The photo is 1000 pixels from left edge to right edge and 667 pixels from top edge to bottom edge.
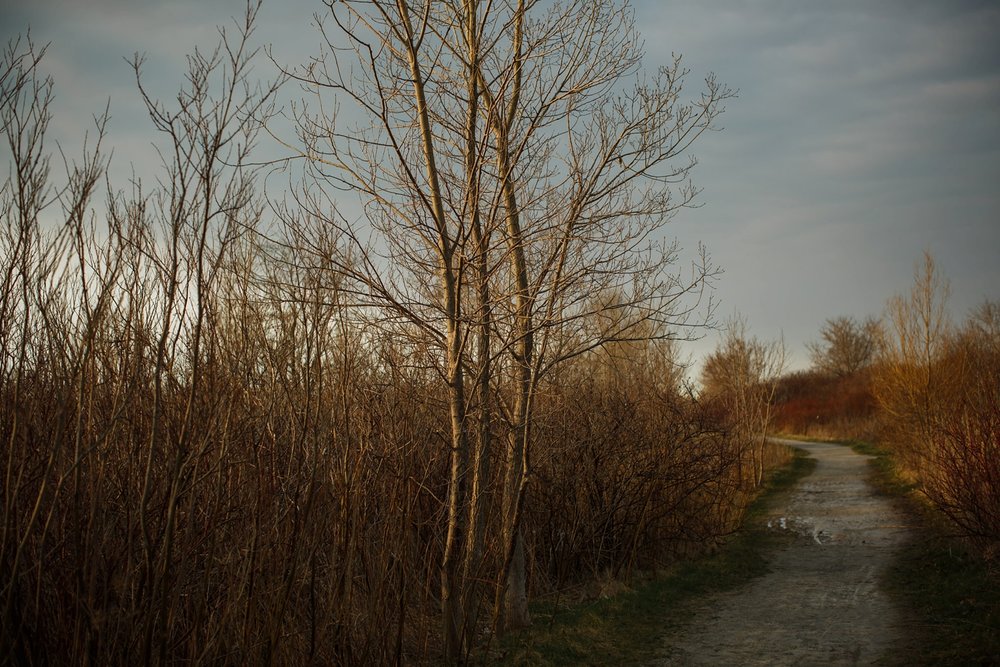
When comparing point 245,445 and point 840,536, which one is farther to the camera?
point 840,536

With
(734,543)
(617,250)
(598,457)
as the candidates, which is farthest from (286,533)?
(734,543)

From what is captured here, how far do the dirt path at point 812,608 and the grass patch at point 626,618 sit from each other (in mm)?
237

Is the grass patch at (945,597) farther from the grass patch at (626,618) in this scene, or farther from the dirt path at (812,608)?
the grass patch at (626,618)

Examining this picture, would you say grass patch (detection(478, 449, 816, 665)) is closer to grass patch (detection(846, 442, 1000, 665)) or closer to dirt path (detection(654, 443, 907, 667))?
dirt path (detection(654, 443, 907, 667))

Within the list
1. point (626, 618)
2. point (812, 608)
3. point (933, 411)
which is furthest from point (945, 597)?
point (933, 411)

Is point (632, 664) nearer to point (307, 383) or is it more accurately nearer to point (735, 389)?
point (307, 383)

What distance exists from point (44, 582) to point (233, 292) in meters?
1.94

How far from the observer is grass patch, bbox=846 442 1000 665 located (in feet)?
18.7

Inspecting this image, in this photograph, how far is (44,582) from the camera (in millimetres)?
3637

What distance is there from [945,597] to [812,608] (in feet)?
4.26

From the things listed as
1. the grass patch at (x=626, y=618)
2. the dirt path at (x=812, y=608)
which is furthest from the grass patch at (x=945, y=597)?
the grass patch at (x=626, y=618)

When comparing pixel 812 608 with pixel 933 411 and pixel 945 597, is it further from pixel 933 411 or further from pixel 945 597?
pixel 933 411

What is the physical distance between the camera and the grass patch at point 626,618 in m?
6.17

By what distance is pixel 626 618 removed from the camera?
741 centimetres
